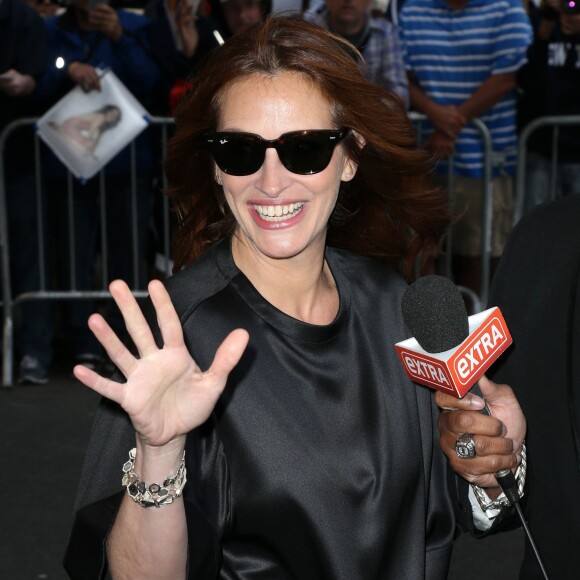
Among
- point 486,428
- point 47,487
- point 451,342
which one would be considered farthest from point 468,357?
point 47,487

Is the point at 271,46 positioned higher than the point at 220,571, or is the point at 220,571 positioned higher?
the point at 271,46

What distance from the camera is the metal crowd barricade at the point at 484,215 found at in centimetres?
674

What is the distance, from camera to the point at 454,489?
8.36ft

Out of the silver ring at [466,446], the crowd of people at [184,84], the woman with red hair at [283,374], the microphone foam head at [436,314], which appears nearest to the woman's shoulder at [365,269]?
the woman with red hair at [283,374]

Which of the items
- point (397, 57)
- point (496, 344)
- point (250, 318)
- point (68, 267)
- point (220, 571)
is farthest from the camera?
point (68, 267)

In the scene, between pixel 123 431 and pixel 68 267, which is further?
pixel 68 267

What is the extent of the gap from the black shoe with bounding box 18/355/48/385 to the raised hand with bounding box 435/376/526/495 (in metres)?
4.82

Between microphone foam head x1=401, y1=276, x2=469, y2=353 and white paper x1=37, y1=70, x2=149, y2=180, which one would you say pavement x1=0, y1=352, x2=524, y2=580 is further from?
microphone foam head x1=401, y1=276, x2=469, y2=353

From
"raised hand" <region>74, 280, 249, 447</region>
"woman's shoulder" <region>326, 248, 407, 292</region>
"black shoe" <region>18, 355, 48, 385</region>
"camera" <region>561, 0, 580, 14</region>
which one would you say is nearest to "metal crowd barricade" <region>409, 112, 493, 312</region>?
"camera" <region>561, 0, 580, 14</region>

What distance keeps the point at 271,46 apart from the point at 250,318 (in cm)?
62

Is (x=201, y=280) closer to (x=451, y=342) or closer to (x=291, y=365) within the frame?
(x=291, y=365)

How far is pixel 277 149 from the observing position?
2406 millimetres

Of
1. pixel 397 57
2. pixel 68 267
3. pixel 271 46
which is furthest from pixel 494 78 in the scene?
pixel 271 46

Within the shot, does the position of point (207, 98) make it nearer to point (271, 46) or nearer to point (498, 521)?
point (271, 46)
